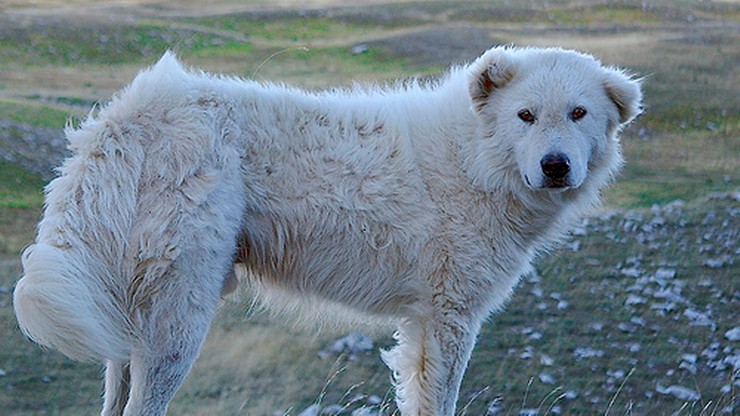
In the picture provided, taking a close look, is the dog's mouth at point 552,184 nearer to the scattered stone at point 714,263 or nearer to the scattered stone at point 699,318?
the scattered stone at point 699,318

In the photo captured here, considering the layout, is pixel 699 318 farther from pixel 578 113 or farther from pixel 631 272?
pixel 578 113

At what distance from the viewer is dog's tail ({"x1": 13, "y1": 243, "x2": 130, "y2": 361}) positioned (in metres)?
3.75

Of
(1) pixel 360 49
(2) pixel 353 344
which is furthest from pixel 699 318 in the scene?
(1) pixel 360 49

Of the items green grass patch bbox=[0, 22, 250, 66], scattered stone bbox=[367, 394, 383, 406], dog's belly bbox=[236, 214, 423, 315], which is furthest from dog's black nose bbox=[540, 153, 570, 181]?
green grass patch bbox=[0, 22, 250, 66]

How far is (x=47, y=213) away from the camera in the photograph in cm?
412

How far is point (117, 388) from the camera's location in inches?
177

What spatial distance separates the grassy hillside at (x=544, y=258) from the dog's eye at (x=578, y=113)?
5.89ft

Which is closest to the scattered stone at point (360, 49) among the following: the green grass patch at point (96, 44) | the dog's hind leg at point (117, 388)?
the green grass patch at point (96, 44)

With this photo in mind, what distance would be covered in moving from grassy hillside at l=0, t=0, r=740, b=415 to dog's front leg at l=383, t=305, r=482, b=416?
3.38ft

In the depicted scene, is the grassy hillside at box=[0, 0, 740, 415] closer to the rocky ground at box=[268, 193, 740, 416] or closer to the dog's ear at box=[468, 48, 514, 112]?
the rocky ground at box=[268, 193, 740, 416]

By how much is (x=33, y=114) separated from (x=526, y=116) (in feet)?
39.7

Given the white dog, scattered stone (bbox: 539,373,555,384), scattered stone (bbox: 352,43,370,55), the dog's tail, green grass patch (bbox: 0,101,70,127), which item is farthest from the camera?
scattered stone (bbox: 352,43,370,55)

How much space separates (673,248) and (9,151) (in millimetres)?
8483

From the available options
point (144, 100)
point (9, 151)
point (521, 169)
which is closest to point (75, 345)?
point (144, 100)
